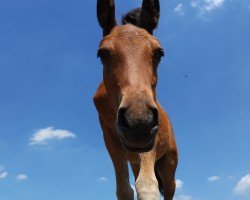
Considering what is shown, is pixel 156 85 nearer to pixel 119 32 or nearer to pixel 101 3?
pixel 119 32

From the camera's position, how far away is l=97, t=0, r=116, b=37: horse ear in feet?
25.4

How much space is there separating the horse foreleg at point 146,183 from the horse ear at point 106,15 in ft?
→ 7.41

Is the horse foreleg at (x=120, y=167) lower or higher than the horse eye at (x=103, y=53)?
lower

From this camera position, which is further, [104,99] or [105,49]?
[104,99]

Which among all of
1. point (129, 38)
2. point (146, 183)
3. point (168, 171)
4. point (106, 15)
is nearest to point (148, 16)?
point (106, 15)

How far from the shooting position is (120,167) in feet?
25.9

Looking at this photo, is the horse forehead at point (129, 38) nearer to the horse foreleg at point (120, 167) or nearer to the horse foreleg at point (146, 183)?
the horse foreleg at point (146, 183)

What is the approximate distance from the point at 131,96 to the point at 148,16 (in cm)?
272

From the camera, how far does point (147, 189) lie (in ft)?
20.8

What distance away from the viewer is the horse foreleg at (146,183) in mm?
6262

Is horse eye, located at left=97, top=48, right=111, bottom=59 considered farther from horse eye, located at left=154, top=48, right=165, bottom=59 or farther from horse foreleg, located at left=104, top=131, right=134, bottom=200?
horse foreleg, located at left=104, top=131, right=134, bottom=200

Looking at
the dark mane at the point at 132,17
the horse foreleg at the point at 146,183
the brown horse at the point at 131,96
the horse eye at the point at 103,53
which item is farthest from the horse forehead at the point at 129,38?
the dark mane at the point at 132,17

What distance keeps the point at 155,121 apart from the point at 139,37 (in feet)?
5.56

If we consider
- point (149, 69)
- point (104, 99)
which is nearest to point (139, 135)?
point (149, 69)
